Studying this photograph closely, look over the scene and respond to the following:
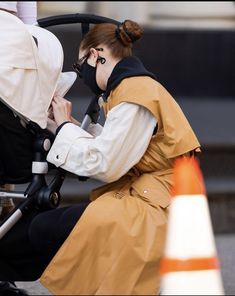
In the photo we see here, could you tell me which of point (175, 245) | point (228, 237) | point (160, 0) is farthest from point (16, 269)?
point (160, 0)

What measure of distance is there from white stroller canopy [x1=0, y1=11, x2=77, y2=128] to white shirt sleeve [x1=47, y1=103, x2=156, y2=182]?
215 mm

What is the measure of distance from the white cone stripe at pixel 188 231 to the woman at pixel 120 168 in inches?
19.3

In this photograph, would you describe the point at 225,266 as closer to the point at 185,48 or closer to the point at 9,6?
the point at 9,6

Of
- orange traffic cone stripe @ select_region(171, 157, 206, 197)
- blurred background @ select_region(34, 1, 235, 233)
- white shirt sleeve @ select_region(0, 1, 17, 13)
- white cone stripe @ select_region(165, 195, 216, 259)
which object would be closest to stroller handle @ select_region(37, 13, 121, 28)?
white shirt sleeve @ select_region(0, 1, 17, 13)

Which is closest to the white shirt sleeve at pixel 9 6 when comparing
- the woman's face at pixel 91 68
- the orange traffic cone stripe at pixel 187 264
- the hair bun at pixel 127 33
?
the woman's face at pixel 91 68

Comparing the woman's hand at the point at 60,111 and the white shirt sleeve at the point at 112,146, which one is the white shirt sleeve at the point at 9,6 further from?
the white shirt sleeve at the point at 112,146

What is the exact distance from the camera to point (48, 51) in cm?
405

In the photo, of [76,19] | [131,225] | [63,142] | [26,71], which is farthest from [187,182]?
[76,19]

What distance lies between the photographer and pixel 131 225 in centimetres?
357

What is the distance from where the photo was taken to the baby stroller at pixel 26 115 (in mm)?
3843

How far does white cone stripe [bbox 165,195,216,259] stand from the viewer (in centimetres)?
303

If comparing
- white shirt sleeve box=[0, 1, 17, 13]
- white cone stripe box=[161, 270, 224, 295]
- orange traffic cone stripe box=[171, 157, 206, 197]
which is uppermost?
orange traffic cone stripe box=[171, 157, 206, 197]

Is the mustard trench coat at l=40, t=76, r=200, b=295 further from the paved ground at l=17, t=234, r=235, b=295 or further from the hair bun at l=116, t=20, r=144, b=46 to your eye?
the paved ground at l=17, t=234, r=235, b=295

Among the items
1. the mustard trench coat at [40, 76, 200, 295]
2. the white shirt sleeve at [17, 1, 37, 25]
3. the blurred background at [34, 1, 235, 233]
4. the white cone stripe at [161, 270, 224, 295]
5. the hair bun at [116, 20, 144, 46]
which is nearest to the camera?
the white cone stripe at [161, 270, 224, 295]
